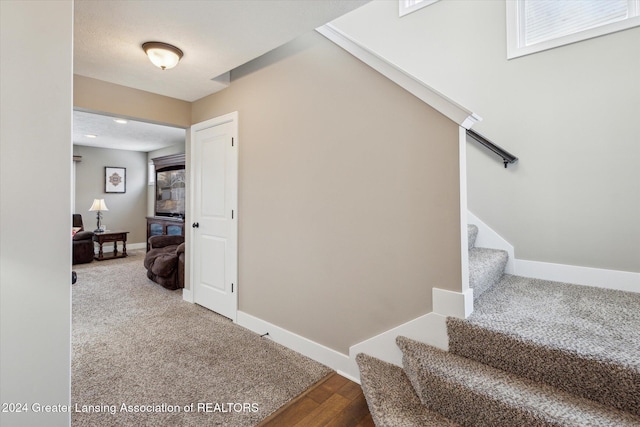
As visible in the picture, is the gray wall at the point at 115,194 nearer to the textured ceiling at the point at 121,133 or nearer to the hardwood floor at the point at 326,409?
the textured ceiling at the point at 121,133

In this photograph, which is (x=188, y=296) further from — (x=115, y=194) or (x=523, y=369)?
(x=115, y=194)

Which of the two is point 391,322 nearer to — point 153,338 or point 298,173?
point 298,173

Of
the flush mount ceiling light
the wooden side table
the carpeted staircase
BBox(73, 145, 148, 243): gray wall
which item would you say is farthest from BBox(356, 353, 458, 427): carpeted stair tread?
BBox(73, 145, 148, 243): gray wall

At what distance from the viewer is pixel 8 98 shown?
1.02 m

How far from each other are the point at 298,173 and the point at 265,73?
1.06m

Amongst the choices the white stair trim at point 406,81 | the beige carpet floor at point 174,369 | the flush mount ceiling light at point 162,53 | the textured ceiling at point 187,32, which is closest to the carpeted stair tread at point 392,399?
the beige carpet floor at point 174,369

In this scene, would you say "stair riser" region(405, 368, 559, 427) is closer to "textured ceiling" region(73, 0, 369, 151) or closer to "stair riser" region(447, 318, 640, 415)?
"stair riser" region(447, 318, 640, 415)

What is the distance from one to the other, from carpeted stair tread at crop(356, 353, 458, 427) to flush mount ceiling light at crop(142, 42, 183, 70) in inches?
105

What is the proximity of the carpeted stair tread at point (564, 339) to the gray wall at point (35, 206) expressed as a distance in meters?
1.80

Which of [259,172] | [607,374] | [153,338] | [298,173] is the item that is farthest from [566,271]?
[153,338]

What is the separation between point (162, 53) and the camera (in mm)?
2258

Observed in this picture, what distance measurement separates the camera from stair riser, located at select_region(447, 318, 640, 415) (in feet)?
3.71

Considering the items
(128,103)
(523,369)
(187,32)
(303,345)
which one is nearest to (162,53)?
(187,32)

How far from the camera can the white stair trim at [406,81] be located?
1565 mm
